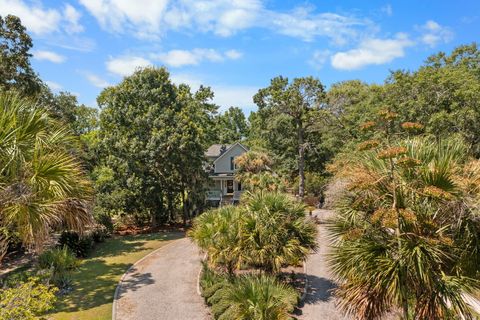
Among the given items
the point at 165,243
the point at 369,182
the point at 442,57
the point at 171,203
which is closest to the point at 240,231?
the point at 369,182

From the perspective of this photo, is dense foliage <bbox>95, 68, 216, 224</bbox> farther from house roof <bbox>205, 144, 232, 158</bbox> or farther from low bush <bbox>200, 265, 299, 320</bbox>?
house roof <bbox>205, 144, 232, 158</bbox>

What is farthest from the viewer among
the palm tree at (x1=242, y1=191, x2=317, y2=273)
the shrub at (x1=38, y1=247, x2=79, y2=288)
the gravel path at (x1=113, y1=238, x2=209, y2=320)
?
the shrub at (x1=38, y1=247, x2=79, y2=288)

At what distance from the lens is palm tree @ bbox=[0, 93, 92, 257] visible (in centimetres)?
719

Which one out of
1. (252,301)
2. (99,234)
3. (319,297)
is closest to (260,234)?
(252,301)

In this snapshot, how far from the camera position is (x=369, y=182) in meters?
6.46

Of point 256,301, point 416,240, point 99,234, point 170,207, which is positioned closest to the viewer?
point 416,240

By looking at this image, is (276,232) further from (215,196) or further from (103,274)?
(215,196)

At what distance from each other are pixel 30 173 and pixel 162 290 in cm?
938

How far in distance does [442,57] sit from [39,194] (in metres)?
32.5

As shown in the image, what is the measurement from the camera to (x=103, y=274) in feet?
55.4

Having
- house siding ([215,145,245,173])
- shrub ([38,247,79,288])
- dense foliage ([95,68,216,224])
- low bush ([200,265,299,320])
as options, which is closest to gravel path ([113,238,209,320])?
low bush ([200,265,299,320])

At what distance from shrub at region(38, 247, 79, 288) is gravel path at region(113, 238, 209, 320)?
2.61 metres

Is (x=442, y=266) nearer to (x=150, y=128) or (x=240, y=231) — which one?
(x=240, y=231)

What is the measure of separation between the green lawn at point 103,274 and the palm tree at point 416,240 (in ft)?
33.2
